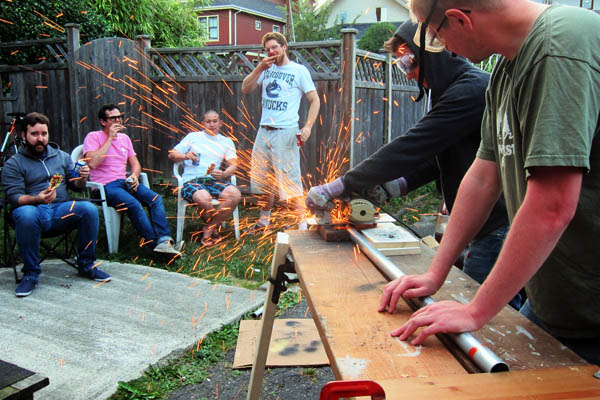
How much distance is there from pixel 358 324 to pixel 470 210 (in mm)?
590

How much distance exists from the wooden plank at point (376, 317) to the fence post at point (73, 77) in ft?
30.0

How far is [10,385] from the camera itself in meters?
2.29

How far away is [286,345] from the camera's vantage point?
3.86m

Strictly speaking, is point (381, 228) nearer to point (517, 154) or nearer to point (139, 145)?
point (517, 154)

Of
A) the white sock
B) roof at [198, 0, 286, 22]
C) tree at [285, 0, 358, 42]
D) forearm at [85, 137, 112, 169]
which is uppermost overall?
roof at [198, 0, 286, 22]

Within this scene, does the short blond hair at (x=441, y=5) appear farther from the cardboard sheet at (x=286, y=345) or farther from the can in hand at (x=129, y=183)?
the can in hand at (x=129, y=183)

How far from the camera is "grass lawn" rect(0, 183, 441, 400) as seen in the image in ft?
11.1

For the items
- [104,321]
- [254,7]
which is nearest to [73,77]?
[104,321]

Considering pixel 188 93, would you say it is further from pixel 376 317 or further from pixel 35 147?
pixel 376 317

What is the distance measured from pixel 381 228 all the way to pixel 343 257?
0.40 meters

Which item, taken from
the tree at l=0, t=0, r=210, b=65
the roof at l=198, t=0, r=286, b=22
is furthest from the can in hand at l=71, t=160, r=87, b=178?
the roof at l=198, t=0, r=286, b=22

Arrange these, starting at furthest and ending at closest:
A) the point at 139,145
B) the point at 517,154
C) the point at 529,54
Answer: the point at 139,145 → the point at 517,154 → the point at 529,54

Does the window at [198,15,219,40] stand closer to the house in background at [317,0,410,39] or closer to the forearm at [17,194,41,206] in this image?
the house in background at [317,0,410,39]


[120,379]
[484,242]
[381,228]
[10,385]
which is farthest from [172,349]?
[484,242]
